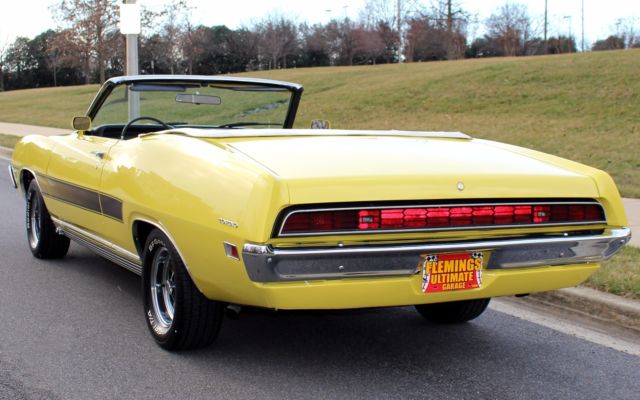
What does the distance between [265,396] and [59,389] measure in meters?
0.96

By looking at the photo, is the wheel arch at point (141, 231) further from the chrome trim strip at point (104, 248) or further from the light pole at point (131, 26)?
the light pole at point (131, 26)

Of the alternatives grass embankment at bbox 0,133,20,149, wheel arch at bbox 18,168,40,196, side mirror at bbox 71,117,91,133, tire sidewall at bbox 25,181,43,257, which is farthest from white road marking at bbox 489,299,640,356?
grass embankment at bbox 0,133,20,149

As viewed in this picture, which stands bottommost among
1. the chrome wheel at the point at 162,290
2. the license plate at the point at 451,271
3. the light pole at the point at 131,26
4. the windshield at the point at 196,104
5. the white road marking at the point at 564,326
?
the white road marking at the point at 564,326

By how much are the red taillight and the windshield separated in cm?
217

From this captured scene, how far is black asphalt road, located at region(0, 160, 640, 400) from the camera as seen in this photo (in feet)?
12.0

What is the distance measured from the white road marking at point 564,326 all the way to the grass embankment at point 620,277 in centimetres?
43

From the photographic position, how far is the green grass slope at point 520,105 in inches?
604

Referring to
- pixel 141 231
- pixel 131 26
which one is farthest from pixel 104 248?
pixel 131 26

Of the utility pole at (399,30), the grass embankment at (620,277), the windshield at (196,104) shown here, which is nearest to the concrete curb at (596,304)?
the grass embankment at (620,277)

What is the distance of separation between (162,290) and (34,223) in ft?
9.08

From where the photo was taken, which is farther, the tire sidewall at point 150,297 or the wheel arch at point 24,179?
the wheel arch at point 24,179

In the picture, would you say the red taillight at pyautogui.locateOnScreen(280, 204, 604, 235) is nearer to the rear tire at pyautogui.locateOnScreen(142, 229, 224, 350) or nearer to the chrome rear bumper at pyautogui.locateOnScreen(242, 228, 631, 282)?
the chrome rear bumper at pyautogui.locateOnScreen(242, 228, 631, 282)

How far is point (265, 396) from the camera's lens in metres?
3.57

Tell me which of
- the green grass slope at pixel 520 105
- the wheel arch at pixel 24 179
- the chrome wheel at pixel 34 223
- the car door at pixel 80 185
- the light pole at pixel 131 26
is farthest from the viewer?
the green grass slope at pixel 520 105
